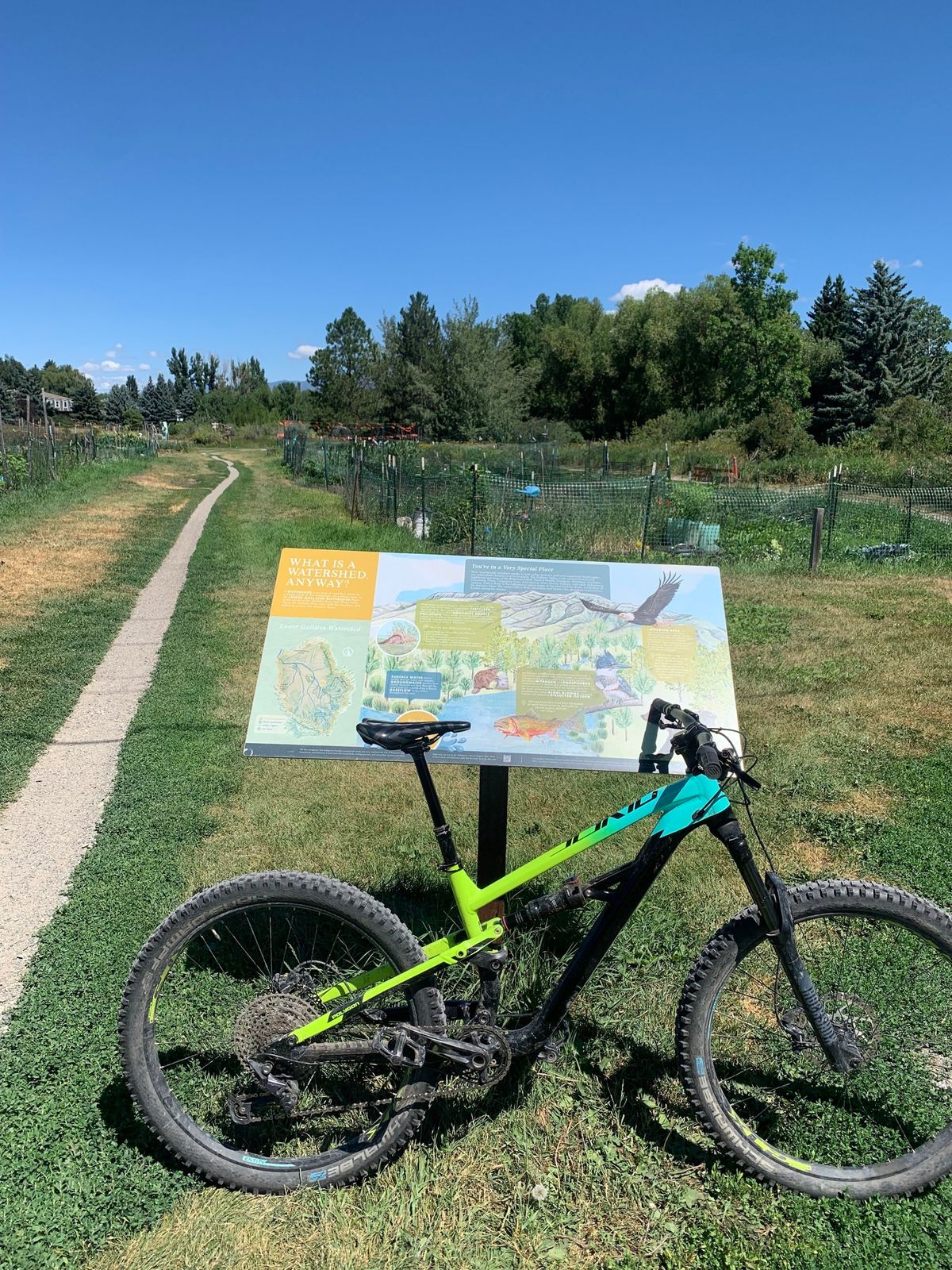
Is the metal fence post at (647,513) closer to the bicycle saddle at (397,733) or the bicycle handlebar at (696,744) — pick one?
the bicycle handlebar at (696,744)

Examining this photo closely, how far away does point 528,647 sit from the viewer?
300 centimetres

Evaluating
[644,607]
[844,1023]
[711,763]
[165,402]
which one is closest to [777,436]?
[644,607]

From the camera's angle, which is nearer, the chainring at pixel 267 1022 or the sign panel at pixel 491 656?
the chainring at pixel 267 1022

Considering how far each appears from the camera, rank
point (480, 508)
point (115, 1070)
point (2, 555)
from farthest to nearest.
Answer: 1. point (480, 508)
2. point (2, 555)
3. point (115, 1070)

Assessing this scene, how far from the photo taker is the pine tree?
150 ft

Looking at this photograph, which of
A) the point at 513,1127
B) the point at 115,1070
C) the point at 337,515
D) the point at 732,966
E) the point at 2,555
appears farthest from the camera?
the point at 337,515

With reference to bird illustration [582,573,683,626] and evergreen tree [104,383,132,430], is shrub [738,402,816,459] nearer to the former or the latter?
bird illustration [582,573,683,626]

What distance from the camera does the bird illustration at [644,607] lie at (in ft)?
10.0

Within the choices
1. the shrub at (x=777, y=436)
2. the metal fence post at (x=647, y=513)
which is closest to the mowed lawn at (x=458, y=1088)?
the metal fence post at (x=647, y=513)

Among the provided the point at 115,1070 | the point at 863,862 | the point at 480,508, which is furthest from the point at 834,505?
the point at 115,1070

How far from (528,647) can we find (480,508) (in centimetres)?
1076

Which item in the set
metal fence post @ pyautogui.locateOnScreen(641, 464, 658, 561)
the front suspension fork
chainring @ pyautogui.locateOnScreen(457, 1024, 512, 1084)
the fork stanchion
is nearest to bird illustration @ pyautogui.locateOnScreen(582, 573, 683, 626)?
the fork stanchion

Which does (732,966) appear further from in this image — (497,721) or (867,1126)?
(497,721)

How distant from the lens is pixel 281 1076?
2367 millimetres
